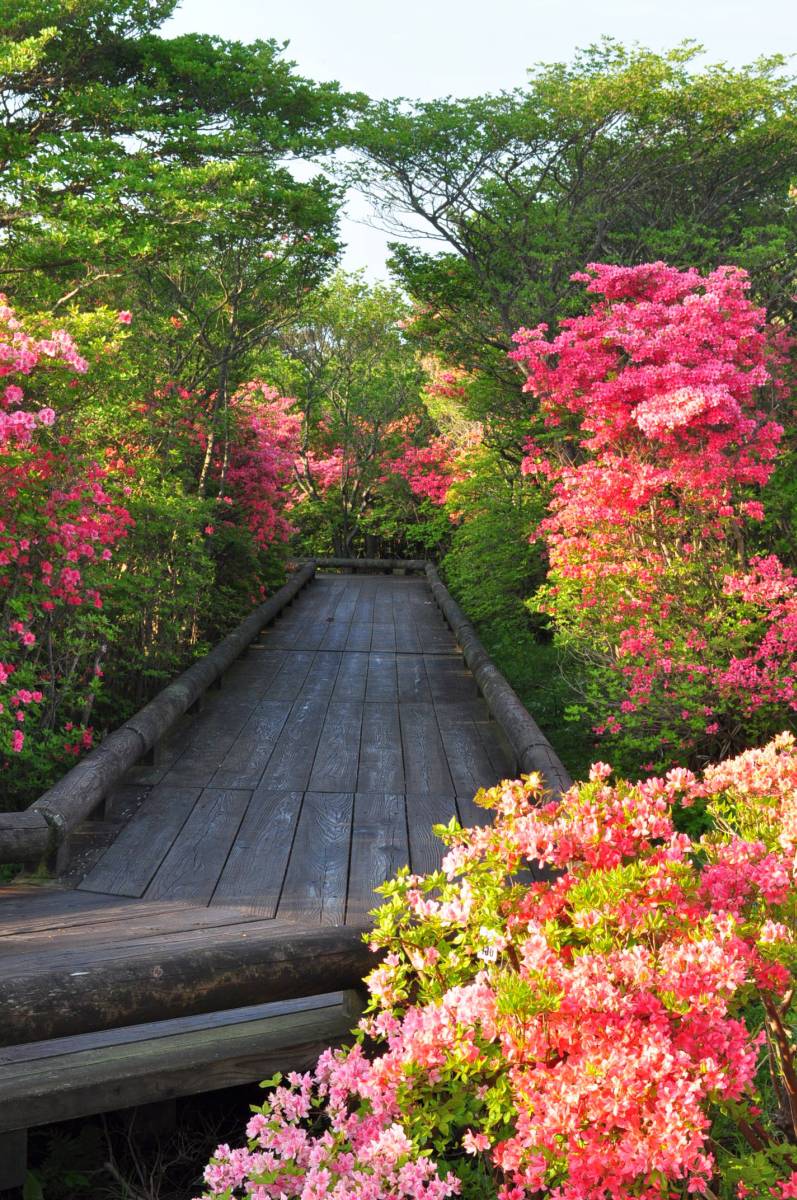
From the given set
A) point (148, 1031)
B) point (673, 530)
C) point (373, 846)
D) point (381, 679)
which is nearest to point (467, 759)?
point (373, 846)

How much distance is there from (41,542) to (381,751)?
219 centimetres

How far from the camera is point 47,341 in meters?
4.84

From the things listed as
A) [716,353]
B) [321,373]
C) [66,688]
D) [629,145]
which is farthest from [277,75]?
[321,373]

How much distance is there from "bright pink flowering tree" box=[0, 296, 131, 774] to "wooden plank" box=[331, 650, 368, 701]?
221cm

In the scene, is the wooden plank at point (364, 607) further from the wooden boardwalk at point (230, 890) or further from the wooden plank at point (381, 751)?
the wooden plank at point (381, 751)

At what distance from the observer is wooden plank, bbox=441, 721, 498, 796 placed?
4.95 metres

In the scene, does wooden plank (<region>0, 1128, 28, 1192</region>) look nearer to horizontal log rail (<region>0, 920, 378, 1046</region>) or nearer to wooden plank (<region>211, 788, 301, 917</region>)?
horizontal log rail (<region>0, 920, 378, 1046</region>)

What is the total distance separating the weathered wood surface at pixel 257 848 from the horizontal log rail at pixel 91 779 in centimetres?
18

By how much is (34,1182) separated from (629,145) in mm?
10988

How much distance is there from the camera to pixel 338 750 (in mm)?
5609

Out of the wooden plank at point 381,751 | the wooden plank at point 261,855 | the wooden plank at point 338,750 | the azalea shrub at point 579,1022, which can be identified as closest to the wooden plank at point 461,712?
the wooden plank at point 381,751

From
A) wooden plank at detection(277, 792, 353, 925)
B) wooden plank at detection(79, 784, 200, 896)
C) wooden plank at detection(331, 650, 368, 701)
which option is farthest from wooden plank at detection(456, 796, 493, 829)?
wooden plank at detection(331, 650, 368, 701)

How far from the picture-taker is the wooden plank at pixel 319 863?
340cm

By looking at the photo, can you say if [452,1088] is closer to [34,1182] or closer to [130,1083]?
[130,1083]
